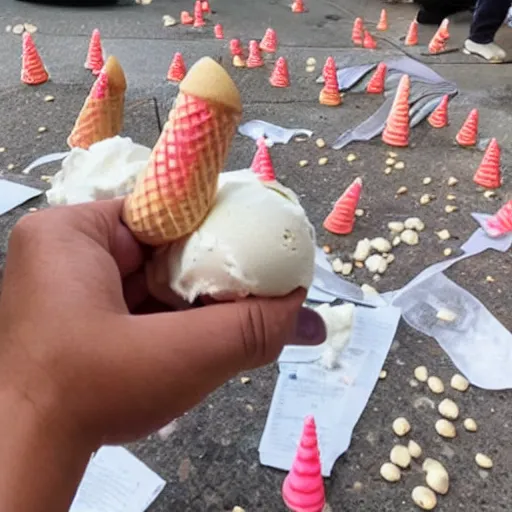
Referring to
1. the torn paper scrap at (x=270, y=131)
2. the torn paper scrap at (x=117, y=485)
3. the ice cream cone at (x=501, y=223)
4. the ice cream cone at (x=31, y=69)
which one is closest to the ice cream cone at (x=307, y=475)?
the torn paper scrap at (x=117, y=485)

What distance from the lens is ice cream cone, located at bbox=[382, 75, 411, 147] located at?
225 cm

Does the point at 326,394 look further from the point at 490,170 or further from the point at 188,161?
the point at 490,170

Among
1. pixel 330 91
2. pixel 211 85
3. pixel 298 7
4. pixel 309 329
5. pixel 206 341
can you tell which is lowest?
pixel 298 7

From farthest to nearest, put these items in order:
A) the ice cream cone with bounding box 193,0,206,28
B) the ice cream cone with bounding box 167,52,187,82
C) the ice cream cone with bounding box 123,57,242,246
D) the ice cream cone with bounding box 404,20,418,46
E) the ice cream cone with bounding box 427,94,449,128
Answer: the ice cream cone with bounding box 193,0,206,28 → the ice cream cone with bounding box 404,20,418,46 → the ice cream cone with bounding box 167,52,187,82 → the ice cream cone with bounding box 427,94,449,128 → the ice cream cone with bounding box 123,57,242,246

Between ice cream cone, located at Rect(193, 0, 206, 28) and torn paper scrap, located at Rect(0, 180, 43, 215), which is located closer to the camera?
torn paper scrap, located at Rect(0, 180, 43, 215)

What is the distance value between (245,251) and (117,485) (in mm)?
616

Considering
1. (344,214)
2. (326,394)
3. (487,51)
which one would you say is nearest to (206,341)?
(326,394)

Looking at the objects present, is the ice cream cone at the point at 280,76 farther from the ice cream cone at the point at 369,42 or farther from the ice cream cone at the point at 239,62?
the ice cream cone at the point at 369,42

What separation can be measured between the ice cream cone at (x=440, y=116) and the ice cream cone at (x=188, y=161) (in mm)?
1720

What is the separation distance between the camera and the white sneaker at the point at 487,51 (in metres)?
3.11

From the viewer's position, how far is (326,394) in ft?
4.48

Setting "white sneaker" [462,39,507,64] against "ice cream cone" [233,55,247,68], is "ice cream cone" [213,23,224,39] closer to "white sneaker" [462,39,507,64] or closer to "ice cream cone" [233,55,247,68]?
"ice cream cone" [233,55,247,68]

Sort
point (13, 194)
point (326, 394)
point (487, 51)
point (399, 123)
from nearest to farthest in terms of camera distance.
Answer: point (326, 394)
point (13, 194)
point (399, 123)
point (487, 51)

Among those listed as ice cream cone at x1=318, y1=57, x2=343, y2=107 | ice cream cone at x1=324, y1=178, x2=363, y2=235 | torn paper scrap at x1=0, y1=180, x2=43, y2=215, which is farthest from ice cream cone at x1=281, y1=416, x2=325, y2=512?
ice cream cone at x1=318, y1=57, x2=343, y2=107
